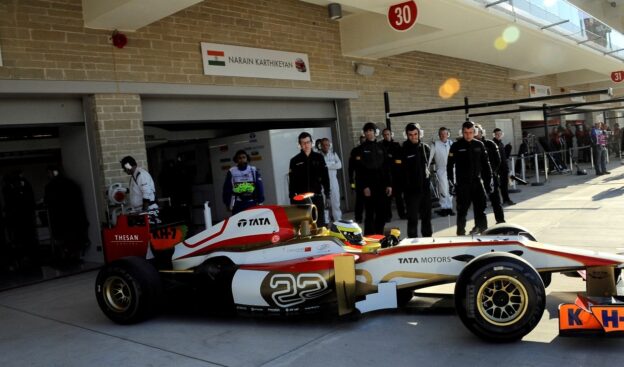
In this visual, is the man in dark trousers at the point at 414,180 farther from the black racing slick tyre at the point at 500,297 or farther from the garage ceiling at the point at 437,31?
the black racing slick tyre at the point at 500,297

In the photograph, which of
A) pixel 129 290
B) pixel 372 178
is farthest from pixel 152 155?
pixel 129 290

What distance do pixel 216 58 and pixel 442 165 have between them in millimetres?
5041

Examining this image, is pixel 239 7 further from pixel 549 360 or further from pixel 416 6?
pixel 549 360

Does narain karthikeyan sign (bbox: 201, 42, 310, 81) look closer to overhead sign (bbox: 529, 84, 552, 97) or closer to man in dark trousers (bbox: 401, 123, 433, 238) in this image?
man in dark trousers (bbox: 401, 123, 433, 238)

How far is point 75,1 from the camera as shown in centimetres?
717

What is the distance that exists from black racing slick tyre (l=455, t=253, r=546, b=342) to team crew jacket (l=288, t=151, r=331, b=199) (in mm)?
3721

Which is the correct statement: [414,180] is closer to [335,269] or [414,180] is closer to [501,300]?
[335,269]

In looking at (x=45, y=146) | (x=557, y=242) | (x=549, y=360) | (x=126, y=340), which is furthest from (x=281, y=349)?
(x=45, y=146)

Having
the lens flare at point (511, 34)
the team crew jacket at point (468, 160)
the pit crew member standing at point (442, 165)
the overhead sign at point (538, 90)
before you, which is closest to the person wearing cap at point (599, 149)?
the lens flare at point (511, 34)

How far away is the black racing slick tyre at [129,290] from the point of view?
4426 millimetres

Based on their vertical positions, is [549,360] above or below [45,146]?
below

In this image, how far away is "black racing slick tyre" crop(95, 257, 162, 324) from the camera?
174 inches

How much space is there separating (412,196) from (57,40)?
506 centimetres

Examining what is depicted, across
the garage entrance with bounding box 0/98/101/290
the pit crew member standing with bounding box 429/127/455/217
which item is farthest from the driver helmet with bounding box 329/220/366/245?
the pit crew member standing with bounding box 429/127/455/217
